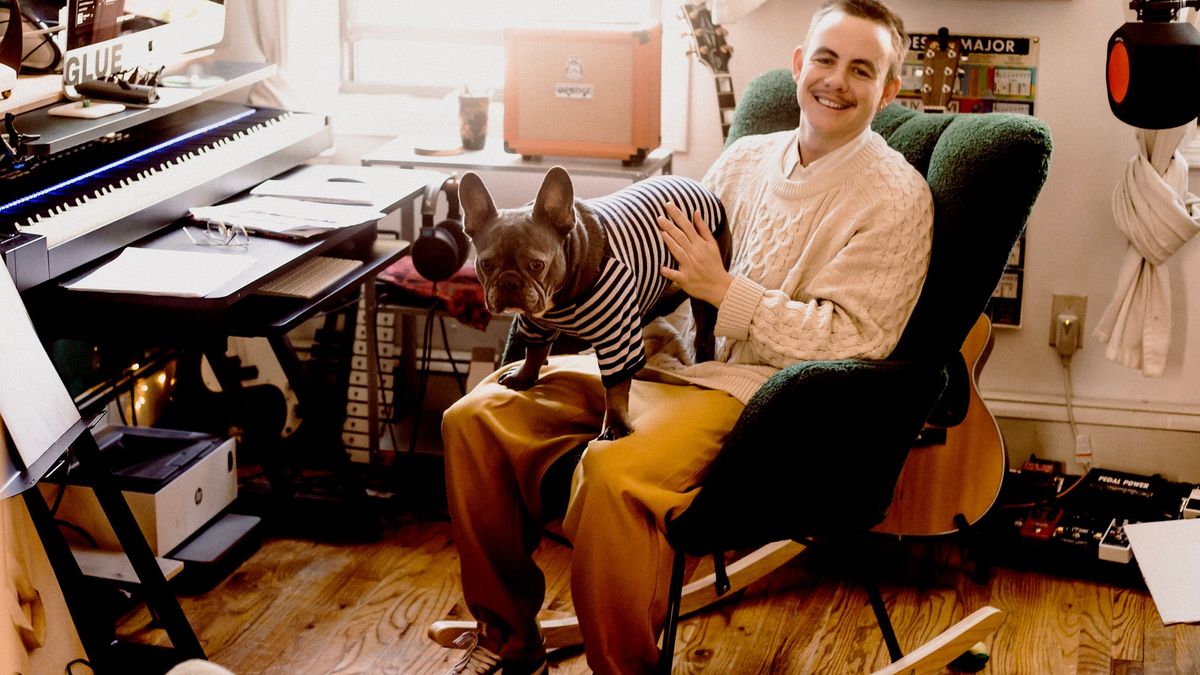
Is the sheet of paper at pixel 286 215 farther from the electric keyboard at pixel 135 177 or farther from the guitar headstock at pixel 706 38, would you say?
the guitar headstock at pixel 706 38

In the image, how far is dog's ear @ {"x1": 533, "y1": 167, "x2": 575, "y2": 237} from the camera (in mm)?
1834

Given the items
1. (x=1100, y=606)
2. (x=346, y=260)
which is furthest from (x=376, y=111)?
(x=1100, y=606)

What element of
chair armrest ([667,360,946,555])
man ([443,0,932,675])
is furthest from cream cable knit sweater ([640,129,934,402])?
chair armrest ([667,360,946,555])

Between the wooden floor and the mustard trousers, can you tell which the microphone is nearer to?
the mustard trousers

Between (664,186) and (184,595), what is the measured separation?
1.35 meters

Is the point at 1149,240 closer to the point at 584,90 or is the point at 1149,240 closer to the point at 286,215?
the point at 584,90

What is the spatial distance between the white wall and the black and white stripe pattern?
1.02 metres

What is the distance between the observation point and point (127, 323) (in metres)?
2.19

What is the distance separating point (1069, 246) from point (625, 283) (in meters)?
1.53

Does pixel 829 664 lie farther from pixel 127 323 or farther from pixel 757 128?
pixel 127 323

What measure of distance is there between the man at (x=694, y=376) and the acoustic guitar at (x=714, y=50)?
825 mm

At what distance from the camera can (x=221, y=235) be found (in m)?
2.39

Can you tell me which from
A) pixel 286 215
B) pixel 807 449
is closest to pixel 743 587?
pixel 807 449

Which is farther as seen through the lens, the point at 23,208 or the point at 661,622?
the point at 23,208
